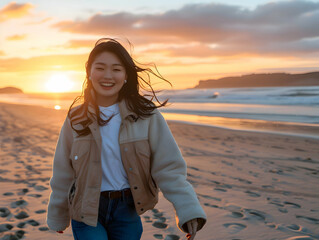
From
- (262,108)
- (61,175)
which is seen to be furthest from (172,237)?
(262,108)

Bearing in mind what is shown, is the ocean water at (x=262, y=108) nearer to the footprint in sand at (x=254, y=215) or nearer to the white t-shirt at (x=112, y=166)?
the footprint in sand at (x=254, y=215)

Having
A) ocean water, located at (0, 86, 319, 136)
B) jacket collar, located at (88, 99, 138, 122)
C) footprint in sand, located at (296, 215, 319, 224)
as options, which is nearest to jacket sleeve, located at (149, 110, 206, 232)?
jacket collar, located at (88, 99, 138, 122)

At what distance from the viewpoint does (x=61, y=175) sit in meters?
2.10

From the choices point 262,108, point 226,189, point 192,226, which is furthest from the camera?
point 262,108

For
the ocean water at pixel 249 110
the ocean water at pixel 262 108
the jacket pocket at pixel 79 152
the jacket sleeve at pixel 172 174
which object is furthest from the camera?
the ocean water at pixel 262 108

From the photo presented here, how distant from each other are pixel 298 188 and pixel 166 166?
403 cm

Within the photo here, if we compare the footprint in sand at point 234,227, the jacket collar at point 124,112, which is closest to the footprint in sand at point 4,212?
the jacket collar at point 124,112

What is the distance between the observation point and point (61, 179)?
210 cm

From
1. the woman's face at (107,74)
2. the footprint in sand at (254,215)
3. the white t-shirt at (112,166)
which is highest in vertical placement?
the woman's face at (107,74)

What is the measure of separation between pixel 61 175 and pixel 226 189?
3.52 m

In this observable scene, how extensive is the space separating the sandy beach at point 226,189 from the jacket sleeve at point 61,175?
1.46 meters

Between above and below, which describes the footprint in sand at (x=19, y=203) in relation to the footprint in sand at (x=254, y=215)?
above

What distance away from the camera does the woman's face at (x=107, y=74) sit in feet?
6.89

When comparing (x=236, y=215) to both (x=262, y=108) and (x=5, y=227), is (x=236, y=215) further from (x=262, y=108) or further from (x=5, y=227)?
(x=262, y=108)
